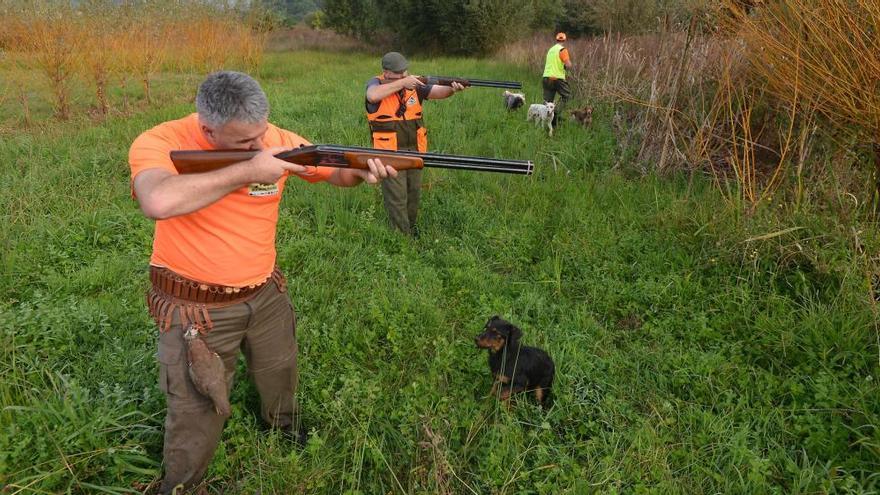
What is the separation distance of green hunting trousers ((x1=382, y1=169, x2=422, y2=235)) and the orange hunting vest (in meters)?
0.35

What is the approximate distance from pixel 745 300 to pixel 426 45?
25579mm

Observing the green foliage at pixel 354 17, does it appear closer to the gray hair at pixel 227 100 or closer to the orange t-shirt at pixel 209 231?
the orange t-shirt at pixel 209 231

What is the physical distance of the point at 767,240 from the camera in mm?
4504

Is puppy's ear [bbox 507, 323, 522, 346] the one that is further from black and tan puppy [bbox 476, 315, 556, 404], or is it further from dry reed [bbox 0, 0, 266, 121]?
dry reed [bbox 0, 0, 266, 121]

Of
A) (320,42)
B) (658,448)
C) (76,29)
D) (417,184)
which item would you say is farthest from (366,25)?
(658,448)

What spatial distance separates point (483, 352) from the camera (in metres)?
3.69

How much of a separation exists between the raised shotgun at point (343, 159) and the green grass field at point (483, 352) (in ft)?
4.54

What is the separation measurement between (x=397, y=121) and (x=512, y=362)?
327 cm

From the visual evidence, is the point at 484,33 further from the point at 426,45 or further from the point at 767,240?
the point at 767,240

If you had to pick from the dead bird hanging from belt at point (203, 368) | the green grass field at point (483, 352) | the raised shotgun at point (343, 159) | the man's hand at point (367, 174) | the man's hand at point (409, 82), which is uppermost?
the man's hand at point (409, 82)

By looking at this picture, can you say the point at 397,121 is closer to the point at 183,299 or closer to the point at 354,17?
the point at 183,299

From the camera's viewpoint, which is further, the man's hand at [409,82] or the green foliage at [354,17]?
the green foliage at [354,17]

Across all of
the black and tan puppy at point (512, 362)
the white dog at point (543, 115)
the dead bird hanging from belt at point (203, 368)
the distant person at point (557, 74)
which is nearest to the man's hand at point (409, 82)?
the black and tan puppy at point (512, 362)

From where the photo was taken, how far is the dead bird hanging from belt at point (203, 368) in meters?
2.31
